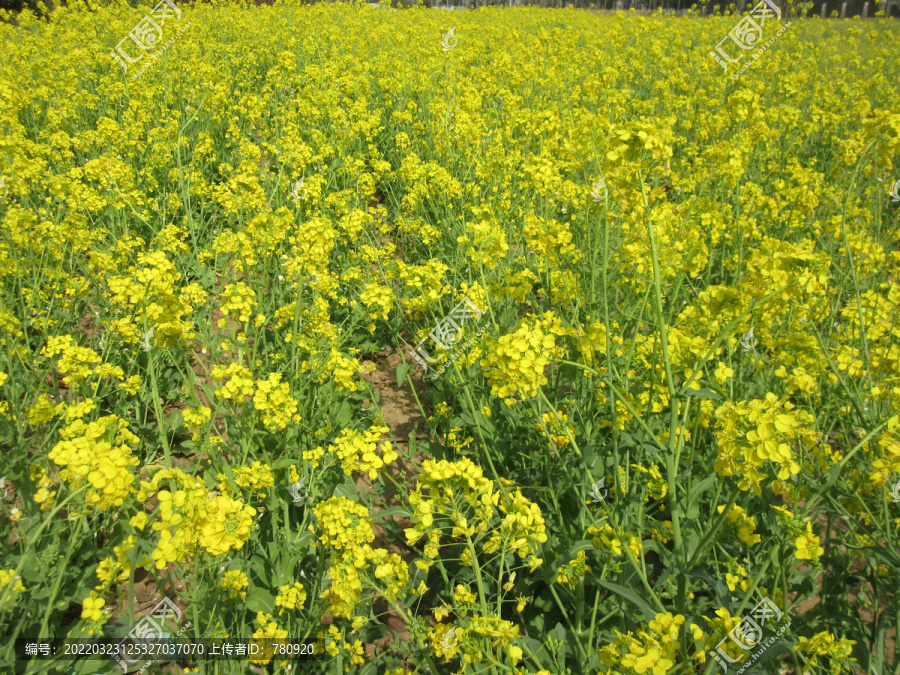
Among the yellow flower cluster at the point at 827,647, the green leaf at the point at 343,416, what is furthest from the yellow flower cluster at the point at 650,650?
the green leaf at the point at 343,416

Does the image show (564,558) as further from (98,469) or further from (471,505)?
Answer: (98,469)

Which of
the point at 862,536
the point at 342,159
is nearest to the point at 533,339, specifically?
the point at 862,536

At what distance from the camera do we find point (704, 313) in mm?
2307

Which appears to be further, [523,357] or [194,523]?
[523,357]

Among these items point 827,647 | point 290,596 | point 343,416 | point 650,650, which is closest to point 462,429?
point 343,416

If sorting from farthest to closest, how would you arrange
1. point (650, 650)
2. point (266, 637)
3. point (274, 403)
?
point (274, 403)
point (266, 637)
point (650, 650)

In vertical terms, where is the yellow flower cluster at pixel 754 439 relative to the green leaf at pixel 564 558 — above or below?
above

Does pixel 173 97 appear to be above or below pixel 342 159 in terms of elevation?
above

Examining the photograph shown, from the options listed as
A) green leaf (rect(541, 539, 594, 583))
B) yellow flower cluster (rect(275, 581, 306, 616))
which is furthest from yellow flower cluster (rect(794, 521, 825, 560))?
yellow flower cluster (rect(275, 581, 306, 616))

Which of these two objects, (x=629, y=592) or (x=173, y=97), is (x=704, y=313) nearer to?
(x=629, y=592)

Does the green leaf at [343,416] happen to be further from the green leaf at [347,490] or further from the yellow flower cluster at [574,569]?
the yellow flower cluster at [574,569]

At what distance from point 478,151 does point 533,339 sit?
134 inches

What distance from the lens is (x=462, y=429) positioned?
2697 mm

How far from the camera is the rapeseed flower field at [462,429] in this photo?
1.57 m
